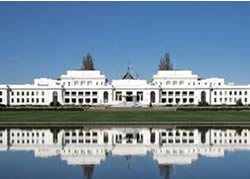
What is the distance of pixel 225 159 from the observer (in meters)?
12.3

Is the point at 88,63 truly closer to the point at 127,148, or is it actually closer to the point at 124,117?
the point at 124,117

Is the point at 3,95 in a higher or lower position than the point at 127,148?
higher

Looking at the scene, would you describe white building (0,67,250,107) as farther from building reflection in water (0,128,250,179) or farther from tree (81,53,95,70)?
building reflection in water (0,128,250,179)

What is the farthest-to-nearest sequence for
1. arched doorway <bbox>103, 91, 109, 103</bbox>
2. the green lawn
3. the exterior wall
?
arched doorway <bbox>103, 91, 109, 103</bbox> < the exterior wall < the green lawn

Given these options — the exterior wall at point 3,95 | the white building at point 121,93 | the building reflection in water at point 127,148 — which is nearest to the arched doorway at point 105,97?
the white building at point 121,93

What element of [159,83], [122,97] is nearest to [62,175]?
[122,97]

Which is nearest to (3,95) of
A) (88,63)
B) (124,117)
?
(88,63)

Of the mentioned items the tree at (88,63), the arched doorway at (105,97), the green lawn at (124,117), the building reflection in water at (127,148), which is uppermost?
the tree at (88,63)

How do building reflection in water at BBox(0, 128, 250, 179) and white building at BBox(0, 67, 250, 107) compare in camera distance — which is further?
white building at BBox(0, 67, 250, 107)

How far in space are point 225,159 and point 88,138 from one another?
24.6ft

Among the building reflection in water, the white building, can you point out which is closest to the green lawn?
the building reflection in water

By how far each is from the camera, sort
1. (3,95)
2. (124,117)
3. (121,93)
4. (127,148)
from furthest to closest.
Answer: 1. (121,93)
2. (3,95)
3. (124,117)
4. (127,148)

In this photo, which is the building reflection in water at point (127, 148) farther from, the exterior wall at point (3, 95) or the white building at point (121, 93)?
the exterior wall at point (3, 95)

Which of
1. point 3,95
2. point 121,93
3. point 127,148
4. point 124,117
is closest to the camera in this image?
point 127,148
